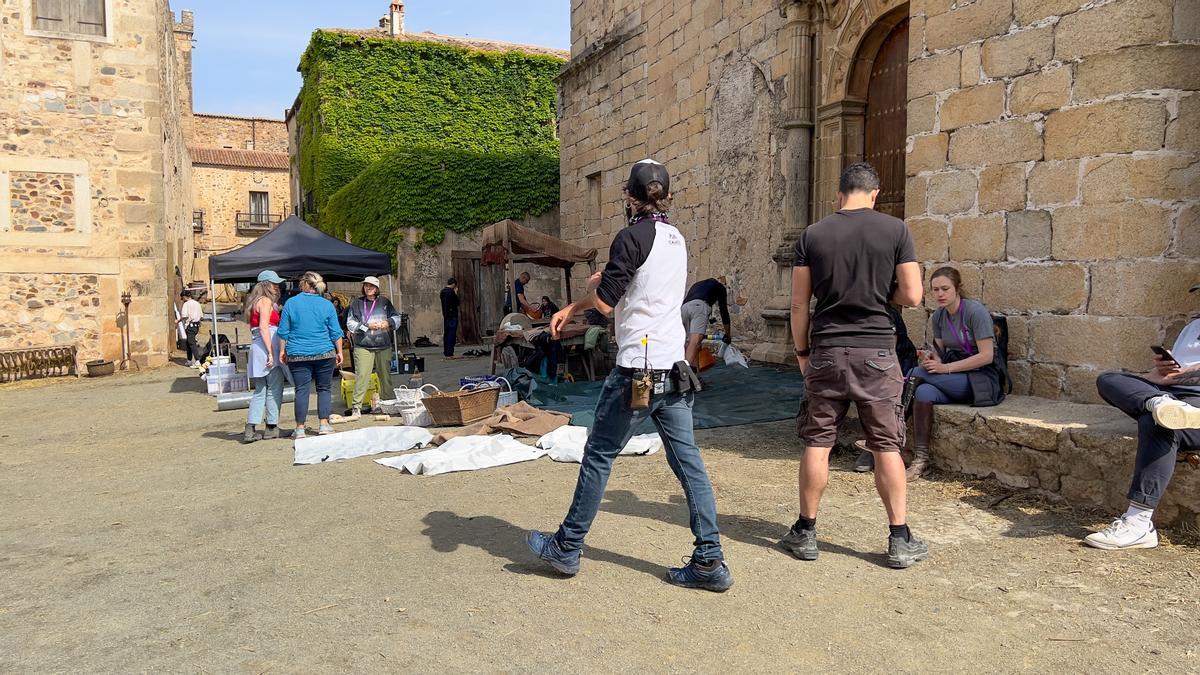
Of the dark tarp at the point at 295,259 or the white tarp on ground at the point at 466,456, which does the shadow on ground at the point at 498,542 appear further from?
the dark tarp at the point at 295,259

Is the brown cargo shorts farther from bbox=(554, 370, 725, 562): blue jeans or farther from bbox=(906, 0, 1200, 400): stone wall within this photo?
bbox=(906, 0, 1200, 400): stone wall

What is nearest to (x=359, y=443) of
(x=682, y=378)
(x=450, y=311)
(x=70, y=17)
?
(x=682, y=378)

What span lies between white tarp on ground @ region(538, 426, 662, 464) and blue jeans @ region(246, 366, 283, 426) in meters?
2.71

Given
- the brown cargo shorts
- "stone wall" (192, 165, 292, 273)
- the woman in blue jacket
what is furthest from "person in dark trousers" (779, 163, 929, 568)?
"stone wall" (192, 165, 292, 273)

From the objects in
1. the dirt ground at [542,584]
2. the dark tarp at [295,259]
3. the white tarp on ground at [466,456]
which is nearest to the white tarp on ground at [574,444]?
the white tarp on ground at [466,456]

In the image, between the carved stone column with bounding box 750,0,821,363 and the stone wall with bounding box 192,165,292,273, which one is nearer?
the carved stone column with bounding box 750,0,821,363

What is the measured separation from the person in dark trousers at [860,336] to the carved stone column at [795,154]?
655 cm

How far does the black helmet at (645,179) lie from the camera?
336 centimetres

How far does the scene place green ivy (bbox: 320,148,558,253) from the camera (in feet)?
61.1

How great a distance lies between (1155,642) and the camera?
9.04ft

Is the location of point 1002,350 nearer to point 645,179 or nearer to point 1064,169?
point 1064,169

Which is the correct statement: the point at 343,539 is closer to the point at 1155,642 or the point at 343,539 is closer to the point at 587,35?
the point at 1155,642

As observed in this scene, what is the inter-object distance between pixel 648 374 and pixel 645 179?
816mm

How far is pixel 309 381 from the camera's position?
7254 millimetres
